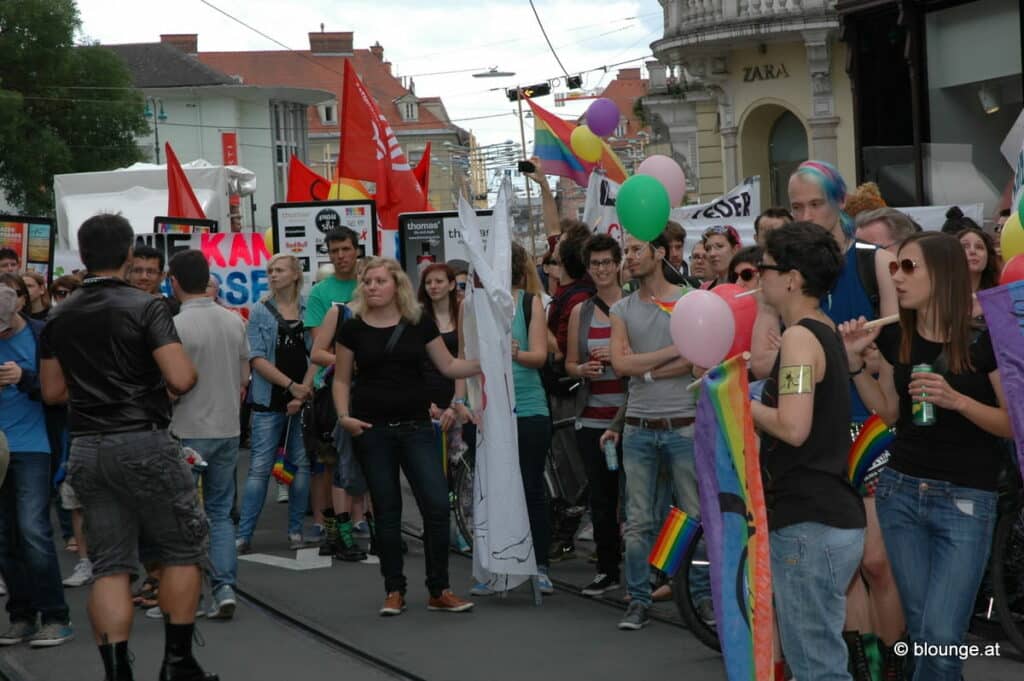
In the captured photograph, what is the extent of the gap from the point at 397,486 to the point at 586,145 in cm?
653

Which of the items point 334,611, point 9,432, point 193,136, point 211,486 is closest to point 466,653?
point 334,611

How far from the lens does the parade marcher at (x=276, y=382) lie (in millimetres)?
10180

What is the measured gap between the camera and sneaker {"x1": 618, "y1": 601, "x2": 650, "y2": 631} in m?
7.68

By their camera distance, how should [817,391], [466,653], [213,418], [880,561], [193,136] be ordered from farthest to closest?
[193,136]
[213,418]
[466,653]
[880,561]
[817,391]

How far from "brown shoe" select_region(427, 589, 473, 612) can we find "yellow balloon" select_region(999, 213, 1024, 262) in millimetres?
3317

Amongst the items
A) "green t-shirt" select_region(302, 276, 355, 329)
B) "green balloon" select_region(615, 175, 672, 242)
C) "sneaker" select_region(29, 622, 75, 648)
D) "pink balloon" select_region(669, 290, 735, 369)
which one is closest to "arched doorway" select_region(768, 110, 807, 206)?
"green t-shirt" select_region(302, 276, 355, 329)

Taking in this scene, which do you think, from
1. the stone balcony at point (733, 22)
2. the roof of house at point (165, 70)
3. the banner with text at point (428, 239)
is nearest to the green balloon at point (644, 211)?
the banner with text at point (428, 239)

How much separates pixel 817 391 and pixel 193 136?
279 feet

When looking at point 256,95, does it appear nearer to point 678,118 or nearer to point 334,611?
point 678,118

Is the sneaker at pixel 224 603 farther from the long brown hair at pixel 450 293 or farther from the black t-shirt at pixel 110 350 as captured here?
the long brown hair at pixel 450 293

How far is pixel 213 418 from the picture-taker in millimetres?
8273

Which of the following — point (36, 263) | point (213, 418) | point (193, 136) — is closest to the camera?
point (213, 418)

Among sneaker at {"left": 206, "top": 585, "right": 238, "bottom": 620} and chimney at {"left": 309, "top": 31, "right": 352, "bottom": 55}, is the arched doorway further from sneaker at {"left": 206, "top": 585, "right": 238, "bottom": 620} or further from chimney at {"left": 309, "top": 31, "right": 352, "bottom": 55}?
chimney at {"left": 309, "top": 31, "right": 352, "bottom": 55}

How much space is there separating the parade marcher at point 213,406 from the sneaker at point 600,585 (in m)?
1.91
